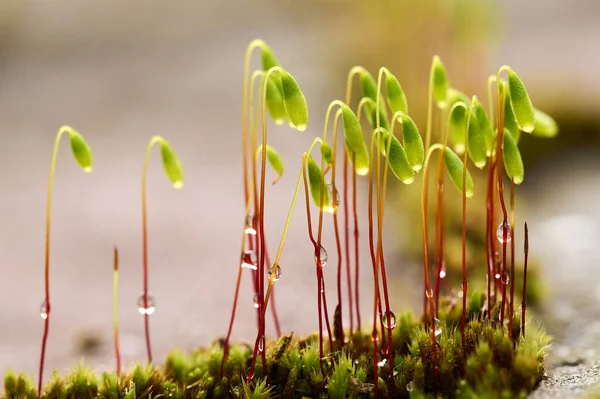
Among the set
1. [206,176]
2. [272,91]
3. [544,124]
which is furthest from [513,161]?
[206,176]

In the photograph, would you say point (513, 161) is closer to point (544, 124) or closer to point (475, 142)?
point (475, 142)

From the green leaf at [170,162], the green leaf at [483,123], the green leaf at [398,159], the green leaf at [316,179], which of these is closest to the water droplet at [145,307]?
the green leaf at [170,162]

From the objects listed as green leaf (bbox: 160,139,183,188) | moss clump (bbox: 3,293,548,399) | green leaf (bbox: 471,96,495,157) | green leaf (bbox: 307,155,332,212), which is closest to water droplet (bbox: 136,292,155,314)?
moss clump (bbox: 3,293,548,399)

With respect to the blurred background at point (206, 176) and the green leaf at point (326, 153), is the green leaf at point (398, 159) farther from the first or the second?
the blurred background at point (206, 176)

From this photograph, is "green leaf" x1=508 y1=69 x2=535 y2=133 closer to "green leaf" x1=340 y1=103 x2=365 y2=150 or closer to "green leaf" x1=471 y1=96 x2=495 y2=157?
"green leaf" x1=471 y1=96 x2=495 y2=157

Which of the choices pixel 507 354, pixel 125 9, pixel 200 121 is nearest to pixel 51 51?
pixel 125 9
